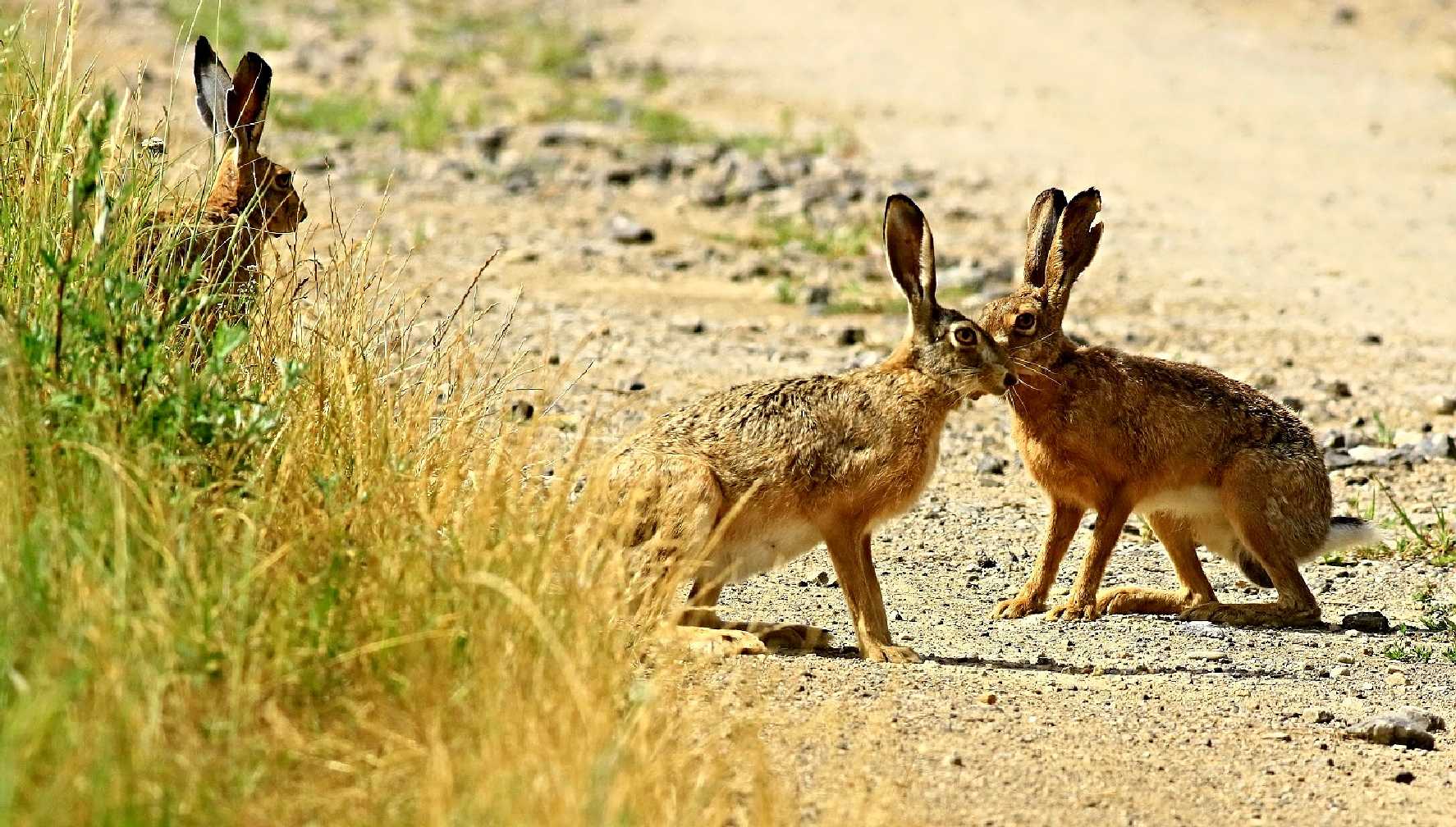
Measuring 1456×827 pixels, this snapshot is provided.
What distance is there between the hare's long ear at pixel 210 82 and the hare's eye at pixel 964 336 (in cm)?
221

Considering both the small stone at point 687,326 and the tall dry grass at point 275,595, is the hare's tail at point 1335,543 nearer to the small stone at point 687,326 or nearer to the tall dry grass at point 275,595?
the tall dry grass at point 275,595

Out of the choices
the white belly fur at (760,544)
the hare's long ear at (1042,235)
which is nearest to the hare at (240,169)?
the white belly fur at (760,544)

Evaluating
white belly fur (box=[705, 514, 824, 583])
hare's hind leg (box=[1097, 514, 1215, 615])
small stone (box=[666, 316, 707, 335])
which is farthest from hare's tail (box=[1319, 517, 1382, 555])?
small stone (box=[666, 316, 707, 335])

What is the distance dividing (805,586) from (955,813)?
7.79ft

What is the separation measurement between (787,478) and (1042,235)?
175cm

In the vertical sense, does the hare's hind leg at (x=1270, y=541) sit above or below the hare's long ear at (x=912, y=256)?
below

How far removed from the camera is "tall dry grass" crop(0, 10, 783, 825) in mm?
3346

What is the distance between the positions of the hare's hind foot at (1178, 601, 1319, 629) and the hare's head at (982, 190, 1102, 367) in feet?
3.05

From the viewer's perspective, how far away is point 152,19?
17812 mm

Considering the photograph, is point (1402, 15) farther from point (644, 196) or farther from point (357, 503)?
point (357, 503)

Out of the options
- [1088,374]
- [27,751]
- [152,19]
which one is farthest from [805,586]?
[152,19]

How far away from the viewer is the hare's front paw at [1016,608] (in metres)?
6.22

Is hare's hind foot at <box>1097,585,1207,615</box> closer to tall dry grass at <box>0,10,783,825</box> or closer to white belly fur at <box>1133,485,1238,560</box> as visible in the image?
white belly fur at <box>1133,485,1238,560</box>

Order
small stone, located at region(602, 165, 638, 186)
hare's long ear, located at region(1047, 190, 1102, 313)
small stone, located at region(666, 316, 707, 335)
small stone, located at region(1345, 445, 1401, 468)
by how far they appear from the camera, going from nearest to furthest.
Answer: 1. hare's long ear, located at region(1047, 190, 1102, 313)
2. small stone, located at region(1345, 445, 1401, 468)
3. small stone, located at region(666, 316, 707, 335)
4. small stone, located at region(602, 165, 638, 186)
